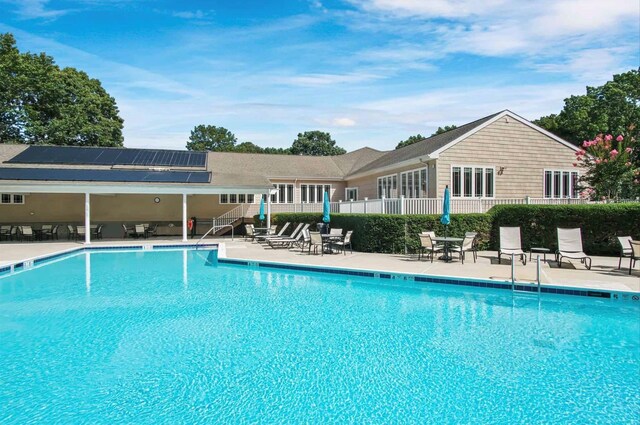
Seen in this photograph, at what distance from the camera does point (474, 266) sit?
476 inches

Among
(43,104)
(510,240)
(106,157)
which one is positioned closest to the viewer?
(510,240)

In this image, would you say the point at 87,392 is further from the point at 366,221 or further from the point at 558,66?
the point at 558,66

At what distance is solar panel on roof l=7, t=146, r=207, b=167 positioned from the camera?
2355cm

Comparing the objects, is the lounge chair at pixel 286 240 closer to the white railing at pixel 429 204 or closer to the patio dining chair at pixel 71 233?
the white railing at pixel 429 204

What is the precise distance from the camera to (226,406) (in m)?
4.67

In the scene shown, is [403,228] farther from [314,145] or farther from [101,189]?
[314,145]

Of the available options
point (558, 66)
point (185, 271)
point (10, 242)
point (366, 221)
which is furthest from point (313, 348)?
point (10, 242)

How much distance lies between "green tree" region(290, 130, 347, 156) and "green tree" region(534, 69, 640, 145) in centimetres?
3610

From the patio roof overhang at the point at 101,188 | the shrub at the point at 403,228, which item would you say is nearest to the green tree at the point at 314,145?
the patio roof overhang at the point at 101,188

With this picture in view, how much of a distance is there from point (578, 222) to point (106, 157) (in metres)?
24.8

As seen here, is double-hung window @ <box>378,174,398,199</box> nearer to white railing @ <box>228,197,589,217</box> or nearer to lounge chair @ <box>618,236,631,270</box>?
white railing @ <box>228,197,589,217</box>

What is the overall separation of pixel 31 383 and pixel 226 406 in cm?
267

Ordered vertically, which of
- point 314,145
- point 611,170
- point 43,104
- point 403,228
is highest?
point 314,145

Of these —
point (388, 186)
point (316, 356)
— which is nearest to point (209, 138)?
point (388, 186)
